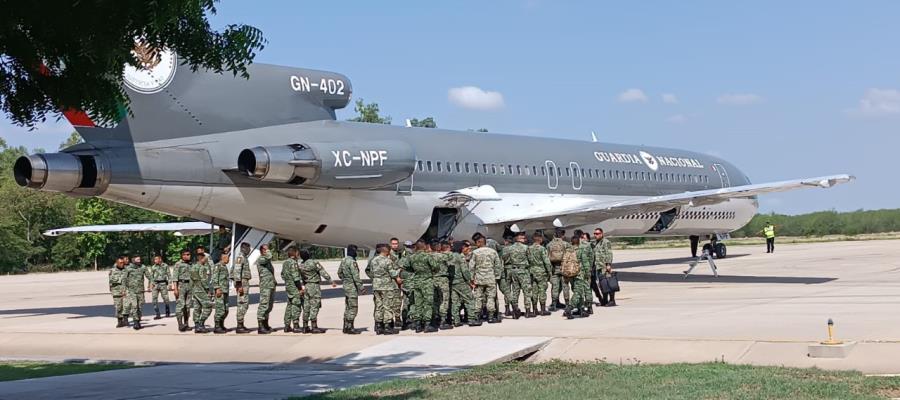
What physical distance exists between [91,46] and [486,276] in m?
10.7

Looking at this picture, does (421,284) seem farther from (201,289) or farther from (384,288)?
(201,289)

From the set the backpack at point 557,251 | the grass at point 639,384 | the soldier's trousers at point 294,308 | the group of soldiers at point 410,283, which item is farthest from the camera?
the backpack at point 557,251

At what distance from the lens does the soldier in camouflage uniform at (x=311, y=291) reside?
16969 mm

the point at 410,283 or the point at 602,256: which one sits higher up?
the point at 602,256

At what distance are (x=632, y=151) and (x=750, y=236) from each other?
49299 millimetres

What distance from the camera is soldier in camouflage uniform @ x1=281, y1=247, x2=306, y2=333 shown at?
56.1ft

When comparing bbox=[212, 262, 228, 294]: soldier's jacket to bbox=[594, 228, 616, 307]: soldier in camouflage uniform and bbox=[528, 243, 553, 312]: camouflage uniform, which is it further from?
bbox=[594, 228, 616, 307]: soldier in camouflage uniform

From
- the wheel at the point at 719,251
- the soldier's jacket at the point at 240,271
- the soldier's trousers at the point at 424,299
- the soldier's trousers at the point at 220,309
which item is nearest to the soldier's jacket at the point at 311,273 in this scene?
the soldier's jacket at the point at 240,271

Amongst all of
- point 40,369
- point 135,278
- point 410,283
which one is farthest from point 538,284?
point 40,369

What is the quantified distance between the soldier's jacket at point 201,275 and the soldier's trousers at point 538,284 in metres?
5.59

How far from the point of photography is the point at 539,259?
18.5 meters

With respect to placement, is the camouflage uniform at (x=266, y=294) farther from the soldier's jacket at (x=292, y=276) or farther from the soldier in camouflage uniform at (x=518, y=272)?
the soldier in camouflage uniform at (x=518, y=272)

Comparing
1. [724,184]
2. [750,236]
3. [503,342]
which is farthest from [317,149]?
[750,236]

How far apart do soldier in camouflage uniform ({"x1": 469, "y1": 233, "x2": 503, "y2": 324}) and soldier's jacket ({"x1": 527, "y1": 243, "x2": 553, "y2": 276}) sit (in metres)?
0.86
